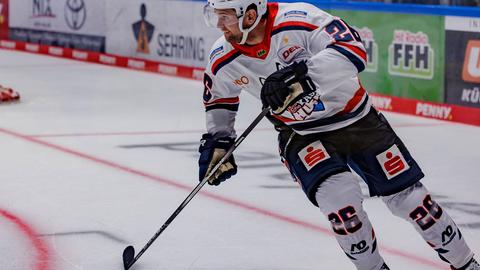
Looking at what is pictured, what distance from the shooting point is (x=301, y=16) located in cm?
430

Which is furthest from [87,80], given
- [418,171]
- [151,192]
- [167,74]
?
[418,171]

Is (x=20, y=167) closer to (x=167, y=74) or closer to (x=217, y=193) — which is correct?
(x=217, y=193)

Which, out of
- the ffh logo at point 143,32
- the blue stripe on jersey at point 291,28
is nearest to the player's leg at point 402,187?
the blue stripe on jersey at point 291,28

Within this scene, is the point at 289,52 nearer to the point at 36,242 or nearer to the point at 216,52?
the point at 216,52

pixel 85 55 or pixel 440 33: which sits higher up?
pixel 440 33

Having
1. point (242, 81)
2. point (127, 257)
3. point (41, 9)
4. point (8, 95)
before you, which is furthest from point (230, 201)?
point (41, 9)

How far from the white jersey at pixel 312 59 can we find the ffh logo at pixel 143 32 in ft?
30.9

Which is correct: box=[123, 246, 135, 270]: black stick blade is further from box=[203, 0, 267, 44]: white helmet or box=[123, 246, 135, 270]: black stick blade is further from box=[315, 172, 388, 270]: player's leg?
box=[203, 0, 267, 44]: white helmet

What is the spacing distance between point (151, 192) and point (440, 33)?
163 inches

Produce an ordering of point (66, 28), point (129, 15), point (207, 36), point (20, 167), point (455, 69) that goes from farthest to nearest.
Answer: point (66, 28) < point (129, 15) < point (207, 36) < point (455, 69) < point (20, 167)

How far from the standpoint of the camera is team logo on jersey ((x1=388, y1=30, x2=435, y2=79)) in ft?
32.5

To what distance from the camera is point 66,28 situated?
50.8 feet

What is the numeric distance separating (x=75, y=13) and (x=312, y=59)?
1146 centimetres

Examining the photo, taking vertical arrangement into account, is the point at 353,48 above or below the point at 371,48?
above
